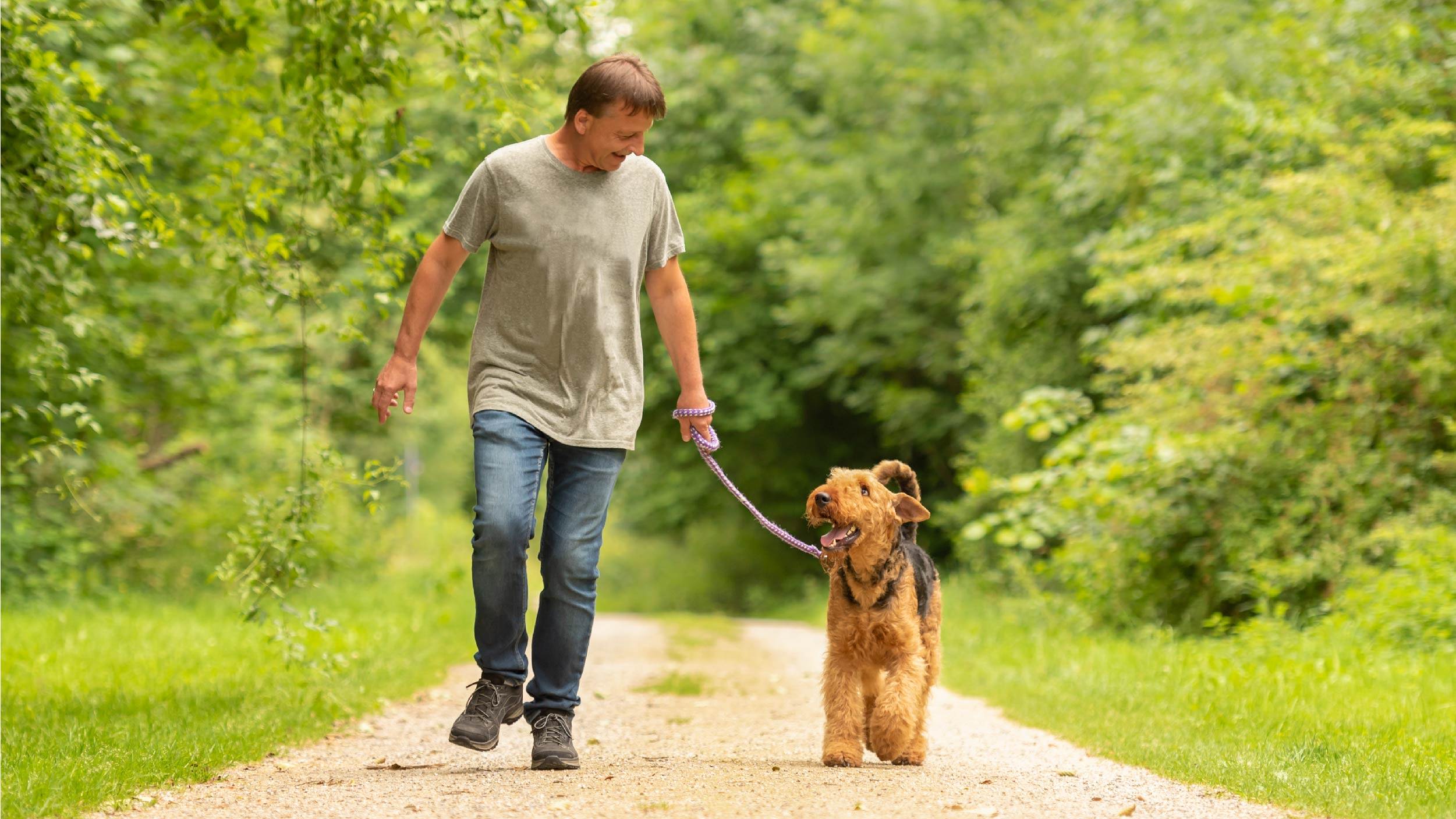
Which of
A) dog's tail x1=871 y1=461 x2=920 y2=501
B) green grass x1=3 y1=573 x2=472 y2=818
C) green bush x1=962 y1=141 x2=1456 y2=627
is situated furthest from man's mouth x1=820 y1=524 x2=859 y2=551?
green bush x1=962 y1=141 x2=1456 y2=627

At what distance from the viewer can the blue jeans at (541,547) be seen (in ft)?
14.5

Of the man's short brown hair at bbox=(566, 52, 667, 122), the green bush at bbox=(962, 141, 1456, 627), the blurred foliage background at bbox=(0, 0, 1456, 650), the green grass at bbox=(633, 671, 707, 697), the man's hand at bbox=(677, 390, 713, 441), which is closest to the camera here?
the man's short brown hair at bbox=(566, 52, 667, 122)

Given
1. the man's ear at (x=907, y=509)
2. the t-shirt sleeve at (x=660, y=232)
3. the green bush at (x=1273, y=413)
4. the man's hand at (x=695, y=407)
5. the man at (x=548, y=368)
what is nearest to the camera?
the man at (x=548, y=368)

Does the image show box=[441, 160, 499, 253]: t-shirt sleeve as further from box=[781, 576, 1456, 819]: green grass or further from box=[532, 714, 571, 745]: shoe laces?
box=[781, 576, 1456, 819]: green grass

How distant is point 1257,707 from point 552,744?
Answer: 3.74 meters

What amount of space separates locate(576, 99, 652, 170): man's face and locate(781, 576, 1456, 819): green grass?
3149 millimetres

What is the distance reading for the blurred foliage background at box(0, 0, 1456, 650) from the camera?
20.5ft

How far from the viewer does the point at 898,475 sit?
5555 mm

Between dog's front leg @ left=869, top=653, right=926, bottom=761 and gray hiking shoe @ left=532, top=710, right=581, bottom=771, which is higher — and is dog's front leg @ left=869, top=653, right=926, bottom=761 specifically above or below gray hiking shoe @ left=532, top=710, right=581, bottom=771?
above

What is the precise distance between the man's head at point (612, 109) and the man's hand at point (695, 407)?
0.90 metres

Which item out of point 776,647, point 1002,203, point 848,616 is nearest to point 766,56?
point 1002,203

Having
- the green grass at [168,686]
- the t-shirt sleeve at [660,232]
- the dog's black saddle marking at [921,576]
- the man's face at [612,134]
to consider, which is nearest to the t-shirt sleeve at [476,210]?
the man's face at [612,134]

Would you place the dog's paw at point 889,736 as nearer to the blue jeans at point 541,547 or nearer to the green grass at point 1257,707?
the green grass at point 1257,707

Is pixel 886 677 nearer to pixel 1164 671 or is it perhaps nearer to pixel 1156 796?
pixel 1156 796
